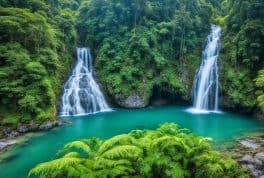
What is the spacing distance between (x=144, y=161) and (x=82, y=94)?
60.6 feet

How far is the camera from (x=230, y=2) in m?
27.0

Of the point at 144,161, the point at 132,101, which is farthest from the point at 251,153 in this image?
the point at 132,101

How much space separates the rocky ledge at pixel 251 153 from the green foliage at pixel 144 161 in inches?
135

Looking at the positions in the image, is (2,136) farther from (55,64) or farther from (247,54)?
(247,54)

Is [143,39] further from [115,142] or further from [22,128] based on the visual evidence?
[115,142]

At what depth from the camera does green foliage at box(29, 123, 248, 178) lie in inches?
233

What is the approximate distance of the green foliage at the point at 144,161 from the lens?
5.93m

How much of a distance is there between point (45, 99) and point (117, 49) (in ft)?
34.7

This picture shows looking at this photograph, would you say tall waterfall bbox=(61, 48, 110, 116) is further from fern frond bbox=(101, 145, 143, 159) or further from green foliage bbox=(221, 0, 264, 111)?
fern frond bbox=(101, 145, 143, 159)

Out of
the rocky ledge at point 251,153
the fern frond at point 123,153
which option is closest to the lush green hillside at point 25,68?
the rocky ledge at point 251,153

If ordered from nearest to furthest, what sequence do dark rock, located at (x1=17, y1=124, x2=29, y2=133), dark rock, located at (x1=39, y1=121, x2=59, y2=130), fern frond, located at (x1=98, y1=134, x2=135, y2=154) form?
1. fern frond, located at (x1=98, y1=134, x2=135, y2=154)
2. dark rock, located at (x1=17, y1=124, x2=29, y2=133)
3. dark rock, located at (x1=39, y1=121, x2=59, y2=130)

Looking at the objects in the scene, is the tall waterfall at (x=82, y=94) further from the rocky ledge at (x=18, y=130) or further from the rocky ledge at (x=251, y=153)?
the rocky ledge at (x=251, y=153)

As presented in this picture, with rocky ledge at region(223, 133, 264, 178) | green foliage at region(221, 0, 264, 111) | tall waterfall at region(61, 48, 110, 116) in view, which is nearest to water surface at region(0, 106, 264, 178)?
rocky ledge at region(223, 133, 264, 178)

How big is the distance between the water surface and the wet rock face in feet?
2.93
